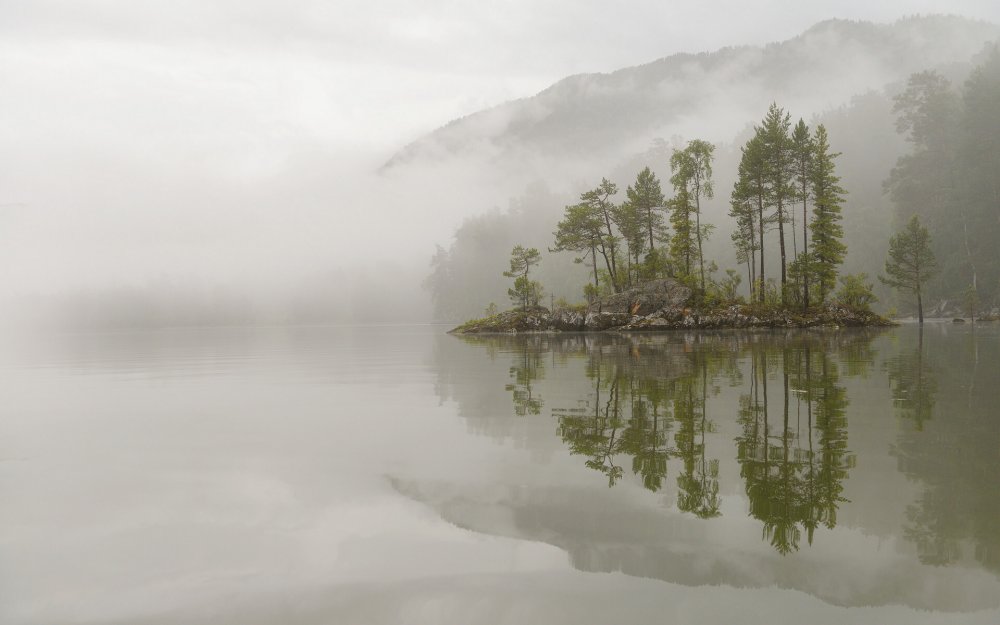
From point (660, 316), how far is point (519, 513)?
56.8 metres

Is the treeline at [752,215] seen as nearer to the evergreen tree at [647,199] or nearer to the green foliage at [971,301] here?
the evergreen tree at [647,199]

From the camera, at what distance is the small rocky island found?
53.2 meters

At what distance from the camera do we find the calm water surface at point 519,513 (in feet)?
13.1

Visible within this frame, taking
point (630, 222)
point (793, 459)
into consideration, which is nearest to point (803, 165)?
point (630, 222)

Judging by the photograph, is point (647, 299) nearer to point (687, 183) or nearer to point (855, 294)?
point (687, 183)

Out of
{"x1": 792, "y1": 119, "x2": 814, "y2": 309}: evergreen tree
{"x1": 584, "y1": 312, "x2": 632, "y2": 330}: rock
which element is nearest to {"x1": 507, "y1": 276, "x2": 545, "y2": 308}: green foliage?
{"x1": 584, "y1": 312, "x2": 632, "y2": 330}: rock

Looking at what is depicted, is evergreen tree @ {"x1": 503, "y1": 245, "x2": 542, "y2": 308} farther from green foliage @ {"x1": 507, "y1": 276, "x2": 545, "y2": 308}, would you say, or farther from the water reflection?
the water reflection

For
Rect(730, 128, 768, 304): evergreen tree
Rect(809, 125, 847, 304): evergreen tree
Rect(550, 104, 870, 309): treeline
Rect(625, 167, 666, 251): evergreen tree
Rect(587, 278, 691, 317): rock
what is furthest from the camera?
Rect(625, 167, 666, 251): evergreen tree

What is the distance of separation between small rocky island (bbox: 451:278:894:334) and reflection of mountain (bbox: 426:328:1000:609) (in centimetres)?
4608

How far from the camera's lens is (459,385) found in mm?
16969

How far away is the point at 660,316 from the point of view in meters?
59.5

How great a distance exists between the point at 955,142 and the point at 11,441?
418 ft

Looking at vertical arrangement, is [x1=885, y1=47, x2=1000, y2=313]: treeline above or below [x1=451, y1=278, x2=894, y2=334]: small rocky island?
above

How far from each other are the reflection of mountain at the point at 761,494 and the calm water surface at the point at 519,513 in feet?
0.10
